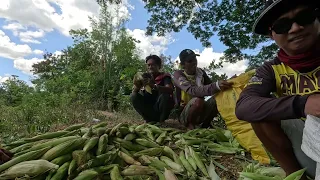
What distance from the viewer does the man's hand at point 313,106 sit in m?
1.42

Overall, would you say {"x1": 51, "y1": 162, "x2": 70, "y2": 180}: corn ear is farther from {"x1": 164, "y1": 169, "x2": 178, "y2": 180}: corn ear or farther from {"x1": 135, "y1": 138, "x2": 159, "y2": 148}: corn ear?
{"x1": 135, "y1": 138, "x2": 159, "y2": 148}: corn ear

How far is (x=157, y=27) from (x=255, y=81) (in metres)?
7.27

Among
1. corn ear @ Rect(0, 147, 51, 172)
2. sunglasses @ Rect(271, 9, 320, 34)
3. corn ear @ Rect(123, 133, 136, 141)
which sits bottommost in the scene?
corn ear @ Rect(0, 147, 51, 172)

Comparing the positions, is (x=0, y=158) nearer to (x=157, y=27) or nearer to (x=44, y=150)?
(x=44, y=150)

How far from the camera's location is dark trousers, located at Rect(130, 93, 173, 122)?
4.60 meters

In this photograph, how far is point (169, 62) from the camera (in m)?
9.99

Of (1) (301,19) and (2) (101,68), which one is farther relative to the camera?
(2) (101,68)

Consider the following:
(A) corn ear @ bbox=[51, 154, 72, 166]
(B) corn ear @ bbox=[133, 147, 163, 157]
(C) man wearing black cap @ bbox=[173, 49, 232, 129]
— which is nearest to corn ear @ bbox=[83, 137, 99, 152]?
(A) corn ear @ bbox=[51, 154, 72, 166]

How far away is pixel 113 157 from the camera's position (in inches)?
101

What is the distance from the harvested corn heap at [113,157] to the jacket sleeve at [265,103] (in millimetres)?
354

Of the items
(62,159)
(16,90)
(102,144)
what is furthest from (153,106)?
(16,90)

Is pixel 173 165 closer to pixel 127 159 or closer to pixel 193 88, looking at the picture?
pixel 127 159

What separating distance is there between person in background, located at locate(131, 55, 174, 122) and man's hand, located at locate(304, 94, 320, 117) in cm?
305

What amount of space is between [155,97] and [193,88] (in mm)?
1016
